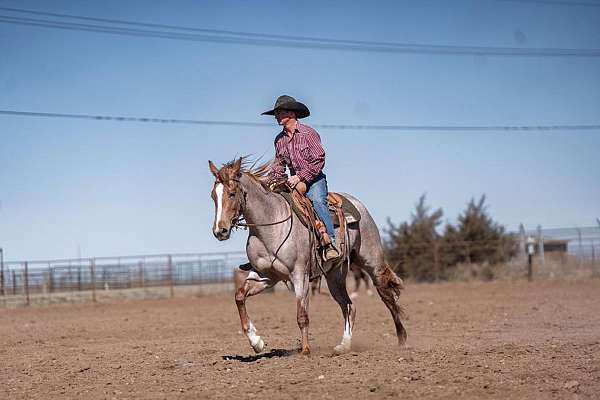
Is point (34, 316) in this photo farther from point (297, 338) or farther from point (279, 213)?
point (279, 213)

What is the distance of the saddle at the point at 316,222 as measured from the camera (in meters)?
9.54

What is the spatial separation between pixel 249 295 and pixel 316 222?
118 centimetres

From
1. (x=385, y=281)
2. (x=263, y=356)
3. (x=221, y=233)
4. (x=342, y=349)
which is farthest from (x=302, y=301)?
(x=385, y=281)

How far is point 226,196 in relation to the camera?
866 centimetres

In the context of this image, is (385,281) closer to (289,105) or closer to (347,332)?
(347,332)

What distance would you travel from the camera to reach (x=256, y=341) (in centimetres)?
930

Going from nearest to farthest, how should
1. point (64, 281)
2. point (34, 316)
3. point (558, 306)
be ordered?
1. point (558, 306)
2. point (34, 316)
3. point (64, 281)

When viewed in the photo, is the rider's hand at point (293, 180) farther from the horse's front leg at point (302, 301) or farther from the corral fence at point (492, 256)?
the corral fence at point (492, 256)

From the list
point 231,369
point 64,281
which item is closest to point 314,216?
point 231,369

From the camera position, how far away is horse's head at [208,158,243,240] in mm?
8414

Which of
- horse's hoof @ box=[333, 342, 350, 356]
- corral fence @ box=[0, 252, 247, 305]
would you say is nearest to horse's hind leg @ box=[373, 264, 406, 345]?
horse's hoof @ box=[333, 342, 350, 356]

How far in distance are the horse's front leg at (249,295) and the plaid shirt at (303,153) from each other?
4.17 feet

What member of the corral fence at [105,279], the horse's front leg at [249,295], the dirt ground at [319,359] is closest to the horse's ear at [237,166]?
the horse's front leg at [249,295]

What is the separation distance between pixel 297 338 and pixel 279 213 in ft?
12.7
